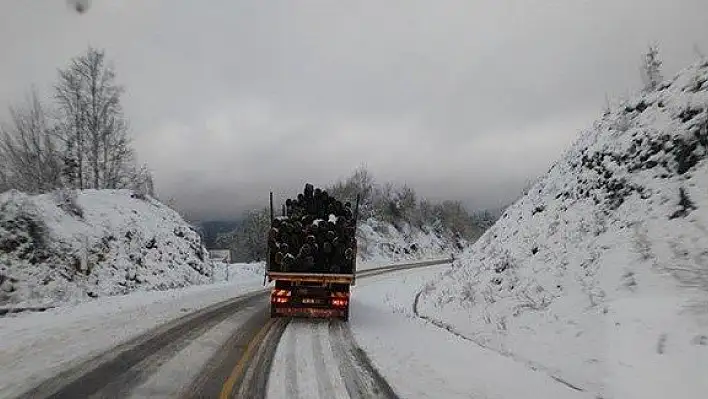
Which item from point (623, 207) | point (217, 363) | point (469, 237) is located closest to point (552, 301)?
point (623, 207)

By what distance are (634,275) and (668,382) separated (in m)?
3.13

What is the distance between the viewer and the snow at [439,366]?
268 inches

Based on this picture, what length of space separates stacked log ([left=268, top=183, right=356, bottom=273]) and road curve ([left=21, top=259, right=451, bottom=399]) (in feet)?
6.17

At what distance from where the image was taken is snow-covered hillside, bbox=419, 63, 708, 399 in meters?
6.64

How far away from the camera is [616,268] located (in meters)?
9.16

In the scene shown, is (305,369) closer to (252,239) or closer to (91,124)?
A: (91,124)

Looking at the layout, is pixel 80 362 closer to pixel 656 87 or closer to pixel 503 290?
pixel 503 290

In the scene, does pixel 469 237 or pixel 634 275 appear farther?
pixel 469 237

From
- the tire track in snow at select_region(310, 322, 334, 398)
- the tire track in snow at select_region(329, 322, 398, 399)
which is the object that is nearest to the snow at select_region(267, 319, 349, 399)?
the tire track in snow at select_region(310, 322, 334, 398)

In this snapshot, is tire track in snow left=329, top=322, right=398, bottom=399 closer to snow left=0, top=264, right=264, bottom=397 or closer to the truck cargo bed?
the truck cargo bed

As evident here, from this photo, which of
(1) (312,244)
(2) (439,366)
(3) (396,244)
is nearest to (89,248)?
(1) (312,244)

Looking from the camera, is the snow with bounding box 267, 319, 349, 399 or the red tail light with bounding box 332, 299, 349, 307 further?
the red tail light with bounding box 332, 299, 349, 307

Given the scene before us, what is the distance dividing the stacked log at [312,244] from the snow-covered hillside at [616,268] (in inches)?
134

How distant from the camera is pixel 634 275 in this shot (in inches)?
339
